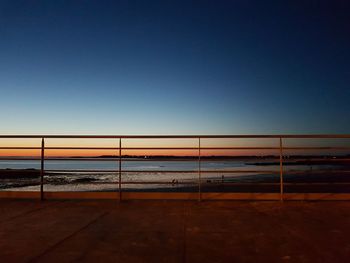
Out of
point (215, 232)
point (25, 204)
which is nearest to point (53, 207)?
point (25, 204)

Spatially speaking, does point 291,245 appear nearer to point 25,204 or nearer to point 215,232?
point 215,232

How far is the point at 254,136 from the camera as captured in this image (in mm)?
5133

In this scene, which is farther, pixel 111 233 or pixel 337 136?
pixel 337 136

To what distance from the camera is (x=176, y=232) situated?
3.37 meters

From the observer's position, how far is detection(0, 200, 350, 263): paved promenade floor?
2.70m

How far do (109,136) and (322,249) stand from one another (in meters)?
3.33

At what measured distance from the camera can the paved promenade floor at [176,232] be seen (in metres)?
2.70

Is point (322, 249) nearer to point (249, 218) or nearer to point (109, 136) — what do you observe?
point (249, 218)

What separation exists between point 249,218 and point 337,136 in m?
2.03

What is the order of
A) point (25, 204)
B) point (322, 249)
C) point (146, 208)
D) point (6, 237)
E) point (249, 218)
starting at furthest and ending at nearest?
point (25, 204) < point (146, 208) < point (249, 218) < point (6, 237) < point (322, 249)

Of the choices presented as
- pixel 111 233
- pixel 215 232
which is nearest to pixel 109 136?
pixel 111 233

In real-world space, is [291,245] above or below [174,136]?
below

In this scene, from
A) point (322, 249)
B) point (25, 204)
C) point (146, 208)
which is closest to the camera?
point (322, 249)

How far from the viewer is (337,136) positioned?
510cm
